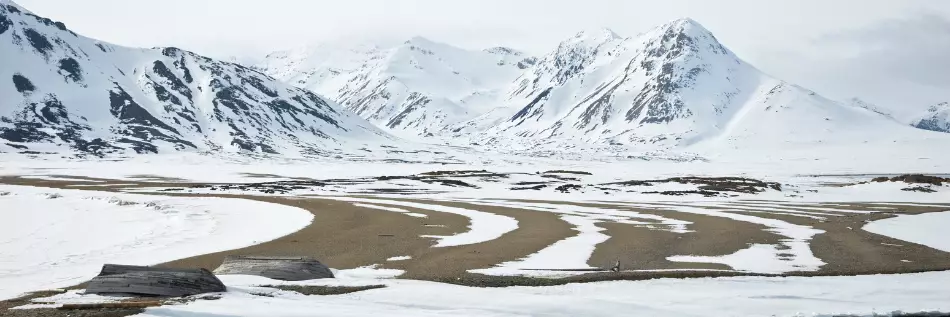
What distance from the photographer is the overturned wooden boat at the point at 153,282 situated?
1152cm

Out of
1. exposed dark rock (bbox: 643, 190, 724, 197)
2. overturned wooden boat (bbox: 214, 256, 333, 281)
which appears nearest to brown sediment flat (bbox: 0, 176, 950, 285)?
overturned wooden boat (bbox: 214, 256, 333, 281)

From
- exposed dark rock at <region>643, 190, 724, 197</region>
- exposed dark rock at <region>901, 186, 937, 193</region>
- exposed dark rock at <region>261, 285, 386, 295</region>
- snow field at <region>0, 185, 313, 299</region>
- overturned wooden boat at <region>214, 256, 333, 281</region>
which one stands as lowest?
snow field at <region>0, 185, 313, 299</region>

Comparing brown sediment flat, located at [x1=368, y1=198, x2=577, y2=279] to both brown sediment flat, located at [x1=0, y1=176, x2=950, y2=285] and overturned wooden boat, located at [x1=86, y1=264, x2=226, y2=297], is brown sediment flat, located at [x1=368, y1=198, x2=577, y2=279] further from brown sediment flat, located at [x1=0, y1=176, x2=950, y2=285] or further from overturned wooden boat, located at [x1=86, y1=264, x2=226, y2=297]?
overturned wooden boat, located at [x1=86, y1=264, x2=226, y2=297]

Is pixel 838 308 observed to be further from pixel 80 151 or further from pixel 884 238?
pixel 80 151

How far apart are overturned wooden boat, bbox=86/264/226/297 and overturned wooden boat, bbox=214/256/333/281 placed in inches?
90.5

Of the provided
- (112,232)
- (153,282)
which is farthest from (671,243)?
(112,232)

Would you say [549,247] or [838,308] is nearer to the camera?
[838,308]

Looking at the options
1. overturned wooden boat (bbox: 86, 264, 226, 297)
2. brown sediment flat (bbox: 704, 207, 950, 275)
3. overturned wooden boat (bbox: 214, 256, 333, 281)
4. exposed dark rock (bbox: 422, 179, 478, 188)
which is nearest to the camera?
overturned wooden boat (bbox: 86, 264, 226, 297)

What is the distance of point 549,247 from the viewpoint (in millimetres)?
22812

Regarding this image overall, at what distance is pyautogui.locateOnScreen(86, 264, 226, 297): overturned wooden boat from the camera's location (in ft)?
37.8

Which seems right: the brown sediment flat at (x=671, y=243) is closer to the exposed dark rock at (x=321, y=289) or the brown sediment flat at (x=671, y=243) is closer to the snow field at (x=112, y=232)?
the exposed dark rock at (x=321, y=289)

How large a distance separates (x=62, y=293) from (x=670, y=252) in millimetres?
15097

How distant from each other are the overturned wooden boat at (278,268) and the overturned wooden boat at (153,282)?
7.54 feet

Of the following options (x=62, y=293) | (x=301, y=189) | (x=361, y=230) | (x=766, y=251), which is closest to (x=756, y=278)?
(x=766, y=251)
